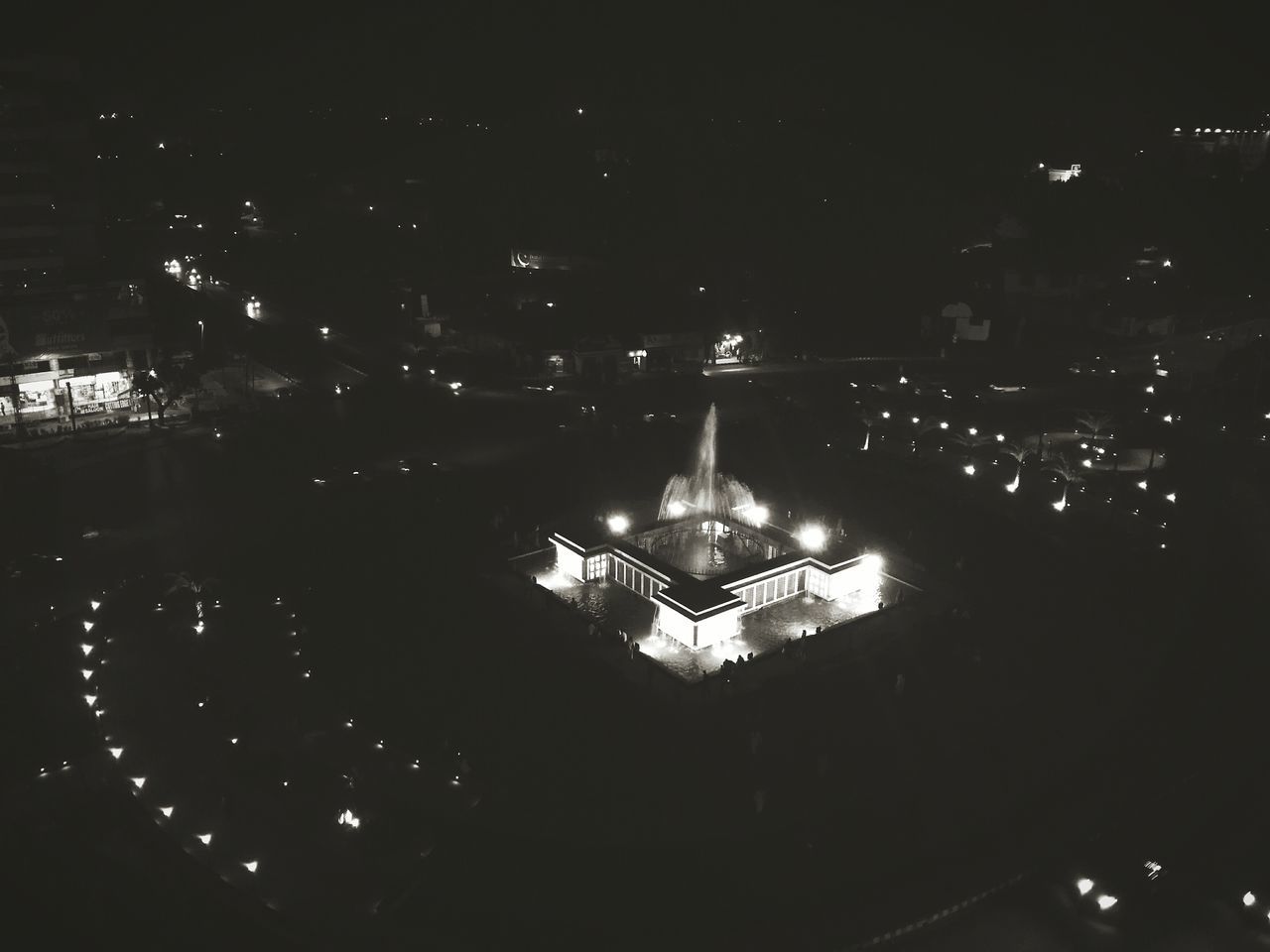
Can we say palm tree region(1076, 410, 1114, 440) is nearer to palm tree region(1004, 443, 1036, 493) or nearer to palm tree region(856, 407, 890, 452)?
palm tree region(1004, 443, 1036, 493)

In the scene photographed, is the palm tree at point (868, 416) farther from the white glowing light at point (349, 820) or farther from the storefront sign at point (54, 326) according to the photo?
the storefront sign at point (54, 326)

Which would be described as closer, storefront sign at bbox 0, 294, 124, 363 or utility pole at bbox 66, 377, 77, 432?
utility pole at bbox 66, 377, 77, 432

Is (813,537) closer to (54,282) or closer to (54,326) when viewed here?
(54,326)

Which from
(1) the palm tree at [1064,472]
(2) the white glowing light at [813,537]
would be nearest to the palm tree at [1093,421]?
(1) the palm tree at [1064,472]

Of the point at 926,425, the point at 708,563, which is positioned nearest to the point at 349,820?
the point at 708,563

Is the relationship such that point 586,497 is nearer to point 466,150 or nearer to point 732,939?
point 732,939

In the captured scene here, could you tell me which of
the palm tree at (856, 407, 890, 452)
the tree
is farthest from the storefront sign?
the palm tree at (856, 407, 890, 452)
